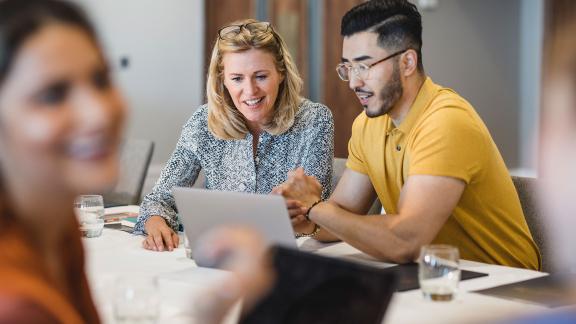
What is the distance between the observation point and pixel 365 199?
8.10 ft

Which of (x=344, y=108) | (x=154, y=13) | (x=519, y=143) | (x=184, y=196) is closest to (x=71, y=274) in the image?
(x=184, y=196)

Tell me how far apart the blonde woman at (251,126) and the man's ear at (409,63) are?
1.48 feet

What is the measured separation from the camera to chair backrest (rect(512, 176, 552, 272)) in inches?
91.7

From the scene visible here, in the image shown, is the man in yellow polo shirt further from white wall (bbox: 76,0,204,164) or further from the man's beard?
white wall (bbox: 76,0,204,164)

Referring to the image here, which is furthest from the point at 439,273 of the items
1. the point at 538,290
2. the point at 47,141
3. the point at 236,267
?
the point at 47,141

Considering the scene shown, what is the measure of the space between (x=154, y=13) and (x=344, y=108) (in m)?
1.77

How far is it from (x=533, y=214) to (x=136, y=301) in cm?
140

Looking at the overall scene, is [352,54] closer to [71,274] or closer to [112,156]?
[71,274]

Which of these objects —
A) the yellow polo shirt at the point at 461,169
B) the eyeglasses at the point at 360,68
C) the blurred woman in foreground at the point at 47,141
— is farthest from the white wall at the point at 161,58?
the blurred woman in foreground at the point at 47,141

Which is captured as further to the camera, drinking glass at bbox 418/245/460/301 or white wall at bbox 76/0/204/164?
white wall at bbox 76/0/204/164

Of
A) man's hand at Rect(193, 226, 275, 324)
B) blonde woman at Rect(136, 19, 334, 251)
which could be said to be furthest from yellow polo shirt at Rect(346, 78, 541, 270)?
man's hand at Rect(193, 226, 275, 324)

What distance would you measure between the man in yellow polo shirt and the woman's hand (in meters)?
0.35

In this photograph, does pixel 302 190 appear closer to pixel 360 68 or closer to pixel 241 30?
pixel 360 68

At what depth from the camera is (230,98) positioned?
280 centimetres
